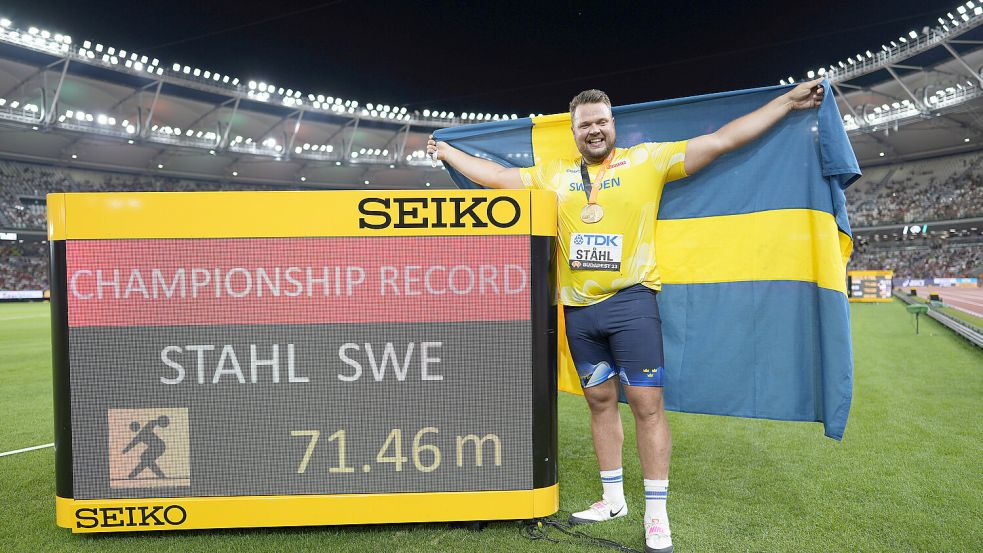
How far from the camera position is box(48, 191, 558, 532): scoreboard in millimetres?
2553

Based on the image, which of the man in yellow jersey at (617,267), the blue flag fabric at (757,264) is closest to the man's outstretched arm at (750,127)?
the man in yellow jersey at (617,267)

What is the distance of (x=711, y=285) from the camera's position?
343 cm

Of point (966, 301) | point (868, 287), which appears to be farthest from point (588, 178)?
point (868, 287)

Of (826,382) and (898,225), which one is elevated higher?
(898,225)

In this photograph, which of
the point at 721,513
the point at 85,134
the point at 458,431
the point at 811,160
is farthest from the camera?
the point at 85,134

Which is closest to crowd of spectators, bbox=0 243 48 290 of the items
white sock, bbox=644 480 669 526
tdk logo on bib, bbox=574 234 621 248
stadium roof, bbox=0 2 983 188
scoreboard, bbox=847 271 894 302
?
stadium roof, bbox=0 2 983 188

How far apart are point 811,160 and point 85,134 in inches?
1412

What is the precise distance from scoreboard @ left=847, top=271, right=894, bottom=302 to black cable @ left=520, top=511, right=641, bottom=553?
91.5ft

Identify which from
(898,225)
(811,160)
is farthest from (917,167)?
(811,160)

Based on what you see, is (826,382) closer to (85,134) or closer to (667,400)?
(667,400)

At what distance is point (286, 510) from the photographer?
2.58 meters

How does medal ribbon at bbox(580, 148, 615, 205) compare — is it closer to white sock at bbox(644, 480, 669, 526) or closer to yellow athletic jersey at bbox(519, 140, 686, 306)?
yellow athletic jersey at bbox(519, 140, 686, 306)

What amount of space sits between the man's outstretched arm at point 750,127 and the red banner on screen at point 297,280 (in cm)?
105

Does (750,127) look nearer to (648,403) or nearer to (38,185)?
(648,403)
